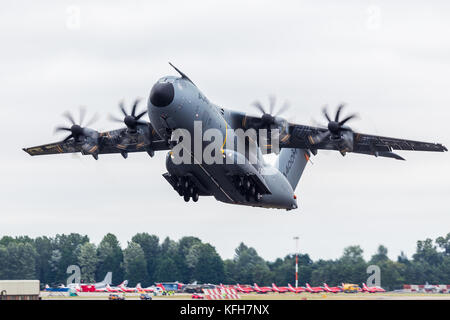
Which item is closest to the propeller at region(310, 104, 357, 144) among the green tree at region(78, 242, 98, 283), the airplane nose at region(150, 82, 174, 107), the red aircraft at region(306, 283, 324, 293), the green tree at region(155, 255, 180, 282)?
the airplane nose at region(150, 82, 174, 107)

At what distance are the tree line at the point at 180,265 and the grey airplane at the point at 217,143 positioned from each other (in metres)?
32.6

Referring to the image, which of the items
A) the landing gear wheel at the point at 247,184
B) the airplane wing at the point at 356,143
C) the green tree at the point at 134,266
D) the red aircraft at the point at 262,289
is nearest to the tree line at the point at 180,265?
the green tree at the point at 134,266

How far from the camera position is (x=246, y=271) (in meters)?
80.9

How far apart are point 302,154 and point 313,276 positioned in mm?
34221

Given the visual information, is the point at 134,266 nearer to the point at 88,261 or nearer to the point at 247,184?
the point at 88,261

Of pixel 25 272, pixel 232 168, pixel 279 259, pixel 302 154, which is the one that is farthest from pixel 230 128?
pixel 279 259

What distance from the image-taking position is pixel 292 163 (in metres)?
45.4

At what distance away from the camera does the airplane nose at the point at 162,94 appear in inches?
1220

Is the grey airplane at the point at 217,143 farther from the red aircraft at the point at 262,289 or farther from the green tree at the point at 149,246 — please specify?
the green tree at the point at 149,246

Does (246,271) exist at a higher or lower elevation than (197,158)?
lower

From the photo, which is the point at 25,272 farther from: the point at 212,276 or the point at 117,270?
the point at 212,276

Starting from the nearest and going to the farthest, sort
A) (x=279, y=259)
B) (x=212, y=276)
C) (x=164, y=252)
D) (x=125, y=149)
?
(x=125, y=149), (x=212, y=276), (x=164, y=252), (x=279, y=259)

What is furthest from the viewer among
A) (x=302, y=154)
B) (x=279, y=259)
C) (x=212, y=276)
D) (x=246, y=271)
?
(x=279, y=259)

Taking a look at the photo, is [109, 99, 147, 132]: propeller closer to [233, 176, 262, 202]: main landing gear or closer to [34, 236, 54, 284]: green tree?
[233, 176, 262, 202]: main landing gear
